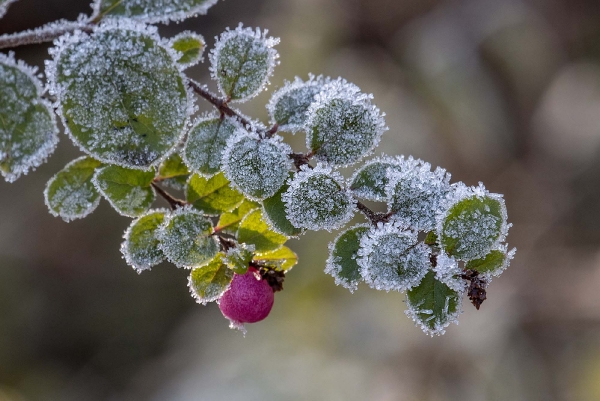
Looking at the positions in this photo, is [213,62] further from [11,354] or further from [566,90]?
[566,90]

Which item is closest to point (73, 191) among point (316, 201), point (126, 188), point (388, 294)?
point (126, 188)

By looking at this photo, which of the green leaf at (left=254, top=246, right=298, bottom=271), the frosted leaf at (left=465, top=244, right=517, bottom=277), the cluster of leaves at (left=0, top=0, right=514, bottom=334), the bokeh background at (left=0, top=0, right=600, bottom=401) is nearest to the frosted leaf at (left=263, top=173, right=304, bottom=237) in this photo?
A: the cluster of leaves at (left=0, top=0, right=514, bottom=334)

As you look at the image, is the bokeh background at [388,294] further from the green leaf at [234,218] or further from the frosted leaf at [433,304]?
the frosted leaf at [433,304]

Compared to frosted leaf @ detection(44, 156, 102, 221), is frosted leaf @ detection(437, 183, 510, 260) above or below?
above

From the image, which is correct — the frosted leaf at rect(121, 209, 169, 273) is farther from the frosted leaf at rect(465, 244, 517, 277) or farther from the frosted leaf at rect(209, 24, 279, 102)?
the frosted leaf at rect(465, 244, 517, 277)

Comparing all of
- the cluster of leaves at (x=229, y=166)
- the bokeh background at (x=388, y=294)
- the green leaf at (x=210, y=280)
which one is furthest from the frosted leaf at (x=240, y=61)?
the bokeh background at (x=388, y=294)

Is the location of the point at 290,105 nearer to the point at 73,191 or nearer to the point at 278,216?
the point at 278,216

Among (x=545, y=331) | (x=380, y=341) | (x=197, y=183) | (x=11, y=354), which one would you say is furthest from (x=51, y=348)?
(x=545, y=331)

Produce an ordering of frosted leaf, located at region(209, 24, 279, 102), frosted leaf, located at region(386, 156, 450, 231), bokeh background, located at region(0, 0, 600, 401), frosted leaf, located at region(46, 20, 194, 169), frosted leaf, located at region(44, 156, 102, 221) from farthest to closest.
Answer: bokeh background, located at region(0, 0, 600, 401) < frosted leaf, located at region(44, 156, 102, 221) < frosted leaf, located at region(209, 24, 279, 102) < frosted leaf, located at region(386, 156, 450, 231) < frosted leaf, located at region(46, 20, 194, 169)
